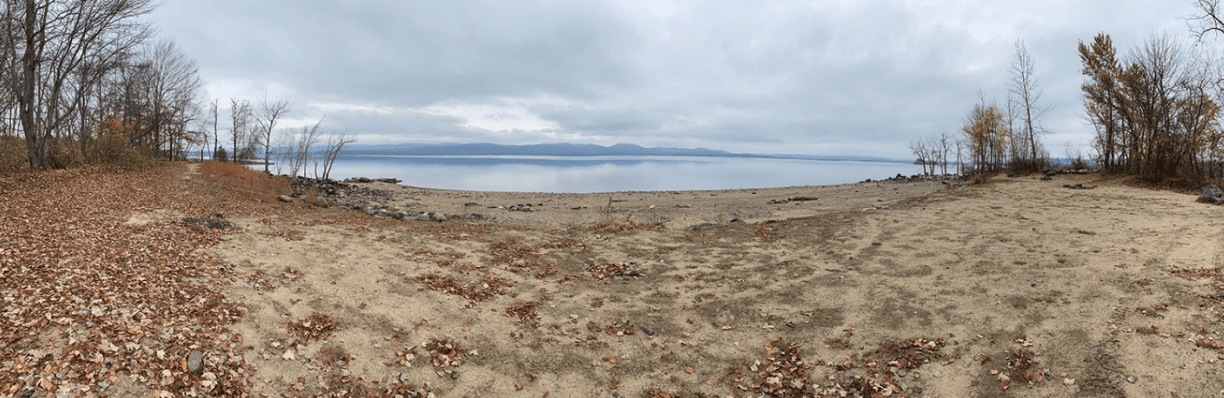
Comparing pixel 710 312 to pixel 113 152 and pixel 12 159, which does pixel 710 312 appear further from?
pixel 113 152

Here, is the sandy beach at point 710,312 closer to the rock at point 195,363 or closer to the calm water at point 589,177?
the rock at point 195,363

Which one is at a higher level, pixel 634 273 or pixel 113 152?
pixel 113 152

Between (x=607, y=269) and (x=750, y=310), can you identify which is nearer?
(x=750, y=310)

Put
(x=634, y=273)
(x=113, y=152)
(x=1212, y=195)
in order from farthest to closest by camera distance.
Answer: (x=113, y=152) → (x=1212, y=195) → (x=634, y=273)

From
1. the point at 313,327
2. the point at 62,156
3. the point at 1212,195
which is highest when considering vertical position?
the point at 62,156

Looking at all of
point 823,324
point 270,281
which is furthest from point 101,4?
point 823,324

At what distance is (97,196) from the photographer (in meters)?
10.9

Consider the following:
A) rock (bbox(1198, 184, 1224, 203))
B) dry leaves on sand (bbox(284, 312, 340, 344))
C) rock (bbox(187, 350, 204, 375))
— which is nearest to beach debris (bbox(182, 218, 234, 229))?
dry leaves on sand (bbox(284, 312, 340, 344))

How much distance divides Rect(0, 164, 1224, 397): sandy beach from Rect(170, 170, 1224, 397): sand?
0.03 metres

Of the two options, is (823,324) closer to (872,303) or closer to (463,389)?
(872,303)

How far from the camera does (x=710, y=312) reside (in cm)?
693

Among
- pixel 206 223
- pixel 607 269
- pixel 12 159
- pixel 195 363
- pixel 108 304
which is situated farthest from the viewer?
pixel 12 159

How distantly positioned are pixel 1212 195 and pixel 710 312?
14.7 m

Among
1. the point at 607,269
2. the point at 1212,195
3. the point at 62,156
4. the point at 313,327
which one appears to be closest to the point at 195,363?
the point at 313,327
